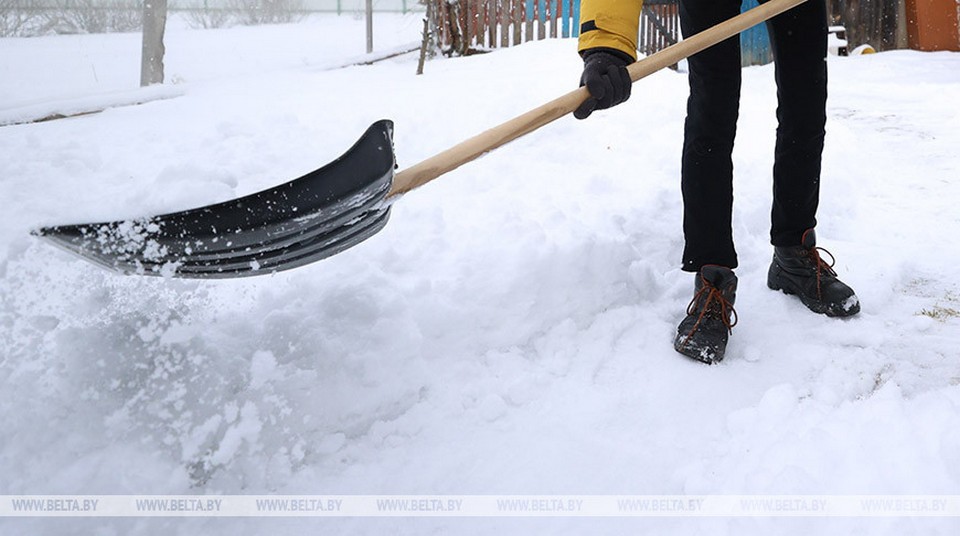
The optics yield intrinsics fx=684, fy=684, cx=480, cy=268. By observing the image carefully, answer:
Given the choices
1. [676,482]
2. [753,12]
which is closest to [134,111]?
[753,12]

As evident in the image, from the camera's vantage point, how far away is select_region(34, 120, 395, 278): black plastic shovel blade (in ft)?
5.04

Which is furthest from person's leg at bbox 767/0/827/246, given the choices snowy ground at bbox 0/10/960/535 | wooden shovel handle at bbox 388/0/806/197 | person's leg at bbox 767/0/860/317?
snowy ground at bbox 0/10/960/535

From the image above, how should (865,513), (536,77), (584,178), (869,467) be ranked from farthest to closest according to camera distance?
(536,77) → (584,178) → (869,467) → (865,513)

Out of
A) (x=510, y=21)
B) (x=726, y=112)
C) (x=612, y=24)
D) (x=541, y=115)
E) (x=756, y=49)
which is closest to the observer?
(x=541, y=115)

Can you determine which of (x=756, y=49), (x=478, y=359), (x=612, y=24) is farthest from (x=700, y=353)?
(x=756, y=49)

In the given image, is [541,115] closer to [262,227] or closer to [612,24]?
[612,24]

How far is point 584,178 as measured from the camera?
321cm

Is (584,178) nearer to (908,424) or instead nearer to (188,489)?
(908,424)

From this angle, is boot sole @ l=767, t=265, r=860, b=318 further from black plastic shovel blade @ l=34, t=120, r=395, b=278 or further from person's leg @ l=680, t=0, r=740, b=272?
black plastic shovel blade @ l=34, t=120, r=395, b=278

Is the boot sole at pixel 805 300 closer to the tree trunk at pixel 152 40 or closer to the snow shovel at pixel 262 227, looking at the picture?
the snow shovel at pixel 262 227

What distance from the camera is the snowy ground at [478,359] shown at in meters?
1.46

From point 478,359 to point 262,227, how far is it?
0.71m

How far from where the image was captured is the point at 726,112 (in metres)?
2.00

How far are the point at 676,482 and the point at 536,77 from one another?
4.39 m
